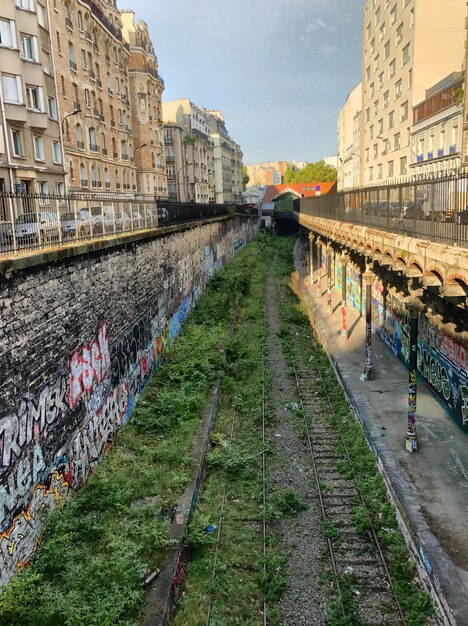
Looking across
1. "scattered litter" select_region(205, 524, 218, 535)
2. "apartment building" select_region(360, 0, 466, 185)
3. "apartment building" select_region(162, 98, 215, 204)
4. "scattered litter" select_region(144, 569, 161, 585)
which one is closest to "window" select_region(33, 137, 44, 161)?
"scattered litter" select_region(205, 524, 218, 535)

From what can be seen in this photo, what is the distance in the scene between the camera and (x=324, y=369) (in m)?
19.7

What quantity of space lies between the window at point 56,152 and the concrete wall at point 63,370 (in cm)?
1696

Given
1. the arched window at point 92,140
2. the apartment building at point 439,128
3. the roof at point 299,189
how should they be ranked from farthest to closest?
the roof at point 299,189 → the arched window at point 92,140 → the apartment building at point 439,128

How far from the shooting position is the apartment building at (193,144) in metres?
71.0

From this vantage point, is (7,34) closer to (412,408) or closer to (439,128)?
(412,408)

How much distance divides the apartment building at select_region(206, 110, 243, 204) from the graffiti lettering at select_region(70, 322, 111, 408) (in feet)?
261

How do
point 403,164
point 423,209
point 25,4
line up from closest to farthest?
point 423,209, point 25,4, point 403,164

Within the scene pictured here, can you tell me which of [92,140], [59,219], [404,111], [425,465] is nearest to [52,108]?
[92,140]

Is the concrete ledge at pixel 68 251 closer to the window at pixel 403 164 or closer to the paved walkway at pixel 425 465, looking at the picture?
the paved walkway at pixel 425 465

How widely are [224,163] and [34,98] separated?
6798cm

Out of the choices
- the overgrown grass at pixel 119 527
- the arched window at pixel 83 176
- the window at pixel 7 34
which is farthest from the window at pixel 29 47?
the overgrown grass at pixel 119 527

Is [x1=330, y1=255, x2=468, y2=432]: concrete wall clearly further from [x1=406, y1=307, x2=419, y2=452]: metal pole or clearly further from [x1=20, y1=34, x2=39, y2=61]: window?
[x1=20, y1=34, x2=39, y2=61]: window

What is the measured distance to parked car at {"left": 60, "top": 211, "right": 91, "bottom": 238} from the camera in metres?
11.0

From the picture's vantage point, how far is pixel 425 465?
11891 mm
